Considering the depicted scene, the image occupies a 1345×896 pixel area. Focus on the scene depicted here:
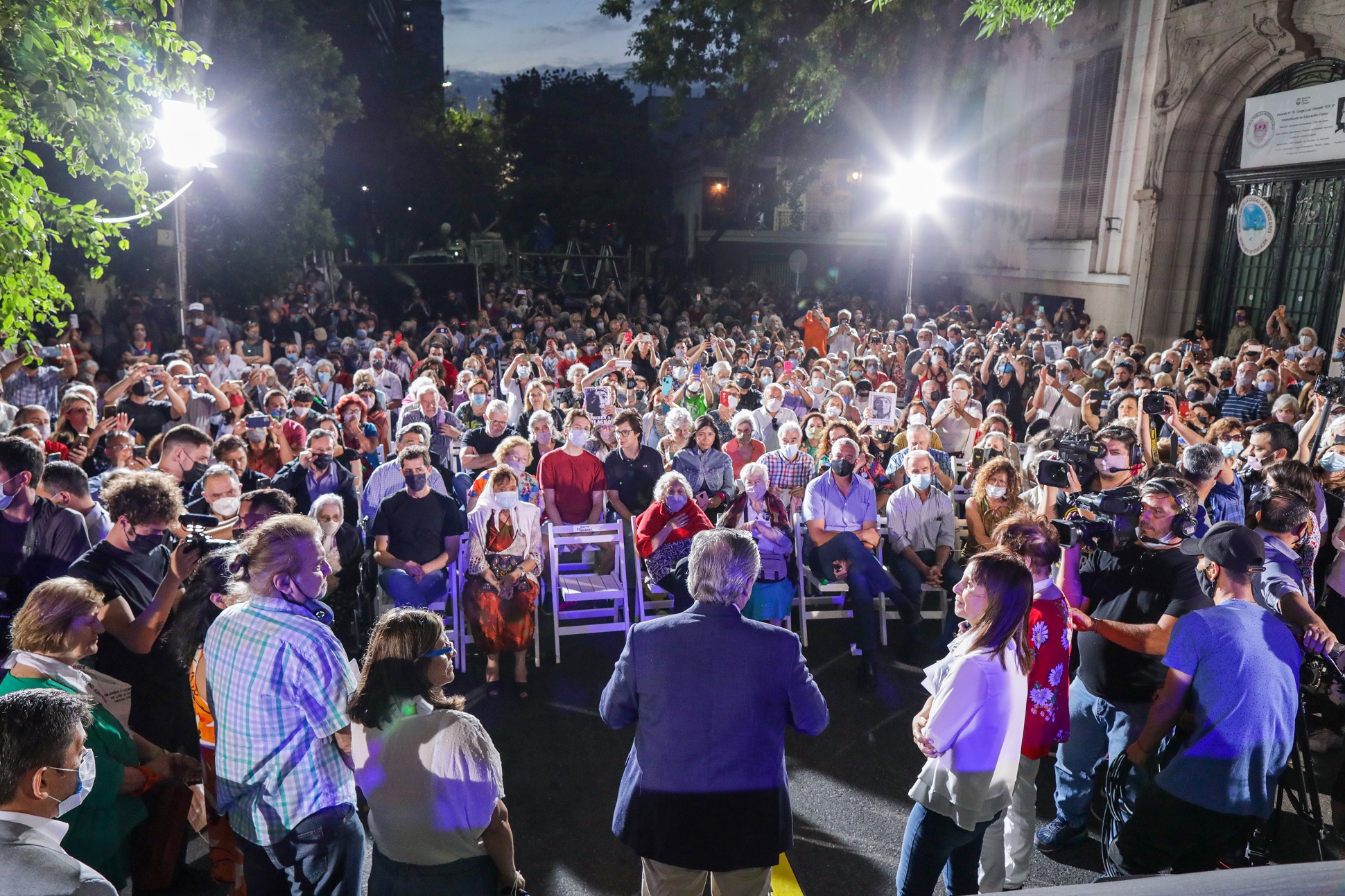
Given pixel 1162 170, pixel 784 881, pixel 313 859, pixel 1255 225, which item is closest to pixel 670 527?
pixel 784 881

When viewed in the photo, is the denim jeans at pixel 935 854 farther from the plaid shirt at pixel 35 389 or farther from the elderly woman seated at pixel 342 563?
the plaid shirt at pixel 35 389

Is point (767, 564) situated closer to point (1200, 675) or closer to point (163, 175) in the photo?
point (1200, 675)

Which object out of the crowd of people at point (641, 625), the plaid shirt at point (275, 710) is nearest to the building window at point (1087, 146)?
the crowd of people at point (641, 625)

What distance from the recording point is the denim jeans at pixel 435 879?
8.60 feet

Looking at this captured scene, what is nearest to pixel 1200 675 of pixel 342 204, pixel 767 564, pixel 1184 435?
pixel 767 564

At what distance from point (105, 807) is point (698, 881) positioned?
2140 millimetres

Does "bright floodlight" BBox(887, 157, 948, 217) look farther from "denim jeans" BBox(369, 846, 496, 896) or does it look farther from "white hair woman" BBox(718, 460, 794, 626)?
"denim jeans" BBox(369, 846, 496, 896)

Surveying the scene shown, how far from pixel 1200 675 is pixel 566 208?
112 ft

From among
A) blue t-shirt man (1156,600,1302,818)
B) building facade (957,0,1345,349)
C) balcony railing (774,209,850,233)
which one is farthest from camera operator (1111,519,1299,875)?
balcony railing (774,209,850,233)

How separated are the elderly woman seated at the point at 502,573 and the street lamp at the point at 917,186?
16956 mm

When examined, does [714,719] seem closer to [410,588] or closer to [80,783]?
[80,783]

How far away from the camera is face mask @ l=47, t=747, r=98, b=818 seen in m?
2.22

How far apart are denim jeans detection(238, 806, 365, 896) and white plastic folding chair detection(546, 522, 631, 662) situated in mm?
3214

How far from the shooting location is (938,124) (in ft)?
87.6
